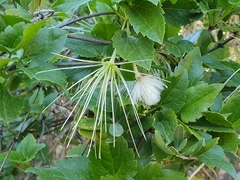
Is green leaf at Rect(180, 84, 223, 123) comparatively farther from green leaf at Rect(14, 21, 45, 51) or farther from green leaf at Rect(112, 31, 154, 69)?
green leaf at Rect(14, 21, 45, 51)

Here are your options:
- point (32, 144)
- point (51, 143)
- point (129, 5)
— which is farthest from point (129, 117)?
point (51, 143)

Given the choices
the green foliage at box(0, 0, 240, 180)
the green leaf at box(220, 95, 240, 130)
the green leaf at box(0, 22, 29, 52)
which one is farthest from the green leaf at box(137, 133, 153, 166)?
the green leaf at box(0, 22, 29, 52)

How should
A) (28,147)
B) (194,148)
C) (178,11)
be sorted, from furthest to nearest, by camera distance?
(28,147) < (178,11) < (194,148)

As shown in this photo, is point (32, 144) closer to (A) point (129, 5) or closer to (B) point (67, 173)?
(B) point (67, 173)

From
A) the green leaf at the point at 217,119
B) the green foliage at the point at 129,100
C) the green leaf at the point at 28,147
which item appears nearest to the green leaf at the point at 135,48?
the green foliage at the point at 129,100

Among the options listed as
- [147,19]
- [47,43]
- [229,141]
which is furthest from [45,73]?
[229,141]

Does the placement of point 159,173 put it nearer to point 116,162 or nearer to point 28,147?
point 116,162
